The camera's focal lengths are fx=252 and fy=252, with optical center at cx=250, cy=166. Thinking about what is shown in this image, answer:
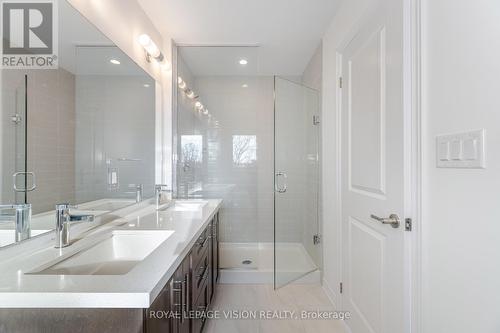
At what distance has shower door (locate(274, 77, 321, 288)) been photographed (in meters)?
3.08

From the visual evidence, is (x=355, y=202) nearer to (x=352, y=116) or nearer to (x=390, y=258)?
(x=390, y=258)

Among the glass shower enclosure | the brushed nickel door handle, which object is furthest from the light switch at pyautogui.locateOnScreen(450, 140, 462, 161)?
the glass shower enclosure

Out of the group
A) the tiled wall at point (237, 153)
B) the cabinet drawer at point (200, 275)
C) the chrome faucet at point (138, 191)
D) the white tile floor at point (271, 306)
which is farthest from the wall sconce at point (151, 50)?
the white tile floor at point (271, 306)

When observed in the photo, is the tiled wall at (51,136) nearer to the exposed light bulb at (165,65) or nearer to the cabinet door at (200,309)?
the cabinet door at (200,309)

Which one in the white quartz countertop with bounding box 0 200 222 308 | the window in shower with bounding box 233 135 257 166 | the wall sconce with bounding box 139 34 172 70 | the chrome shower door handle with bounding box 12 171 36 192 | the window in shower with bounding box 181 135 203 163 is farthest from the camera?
the window in shower with bounding box 233 135 257 166

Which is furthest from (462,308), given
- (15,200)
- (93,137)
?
(93,137)

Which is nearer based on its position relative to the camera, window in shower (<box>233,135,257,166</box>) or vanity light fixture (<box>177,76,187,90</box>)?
vanity light fixture (<box>177,76,187,90</box>)

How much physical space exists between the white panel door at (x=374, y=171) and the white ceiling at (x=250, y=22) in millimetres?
571

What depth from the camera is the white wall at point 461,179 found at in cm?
79

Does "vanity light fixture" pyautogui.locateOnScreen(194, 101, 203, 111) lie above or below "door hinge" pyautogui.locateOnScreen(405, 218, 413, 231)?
above

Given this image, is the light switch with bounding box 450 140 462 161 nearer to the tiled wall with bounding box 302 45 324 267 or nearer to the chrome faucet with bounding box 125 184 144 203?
the tiled wall with bounding box 302 45 324 267

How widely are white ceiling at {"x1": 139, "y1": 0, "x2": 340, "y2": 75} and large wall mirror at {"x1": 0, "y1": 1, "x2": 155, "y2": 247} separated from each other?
0.67 metres

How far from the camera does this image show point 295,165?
3.20m

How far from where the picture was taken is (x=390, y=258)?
1.36 meters
